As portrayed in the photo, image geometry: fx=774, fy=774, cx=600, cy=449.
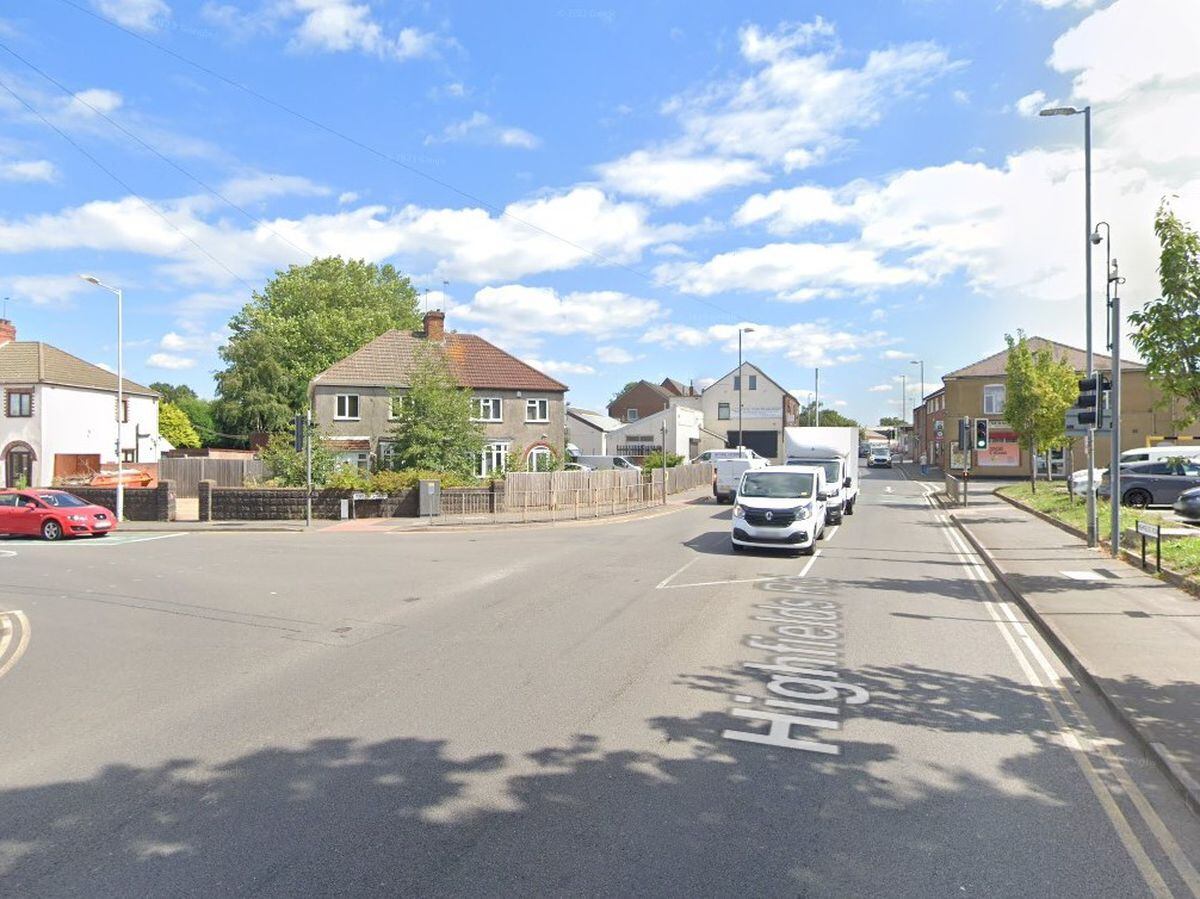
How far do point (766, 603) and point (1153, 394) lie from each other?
148 ft

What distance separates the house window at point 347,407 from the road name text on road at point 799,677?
31.4 metres

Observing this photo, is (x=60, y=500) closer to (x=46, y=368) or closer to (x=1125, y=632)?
(x=46, y=368)

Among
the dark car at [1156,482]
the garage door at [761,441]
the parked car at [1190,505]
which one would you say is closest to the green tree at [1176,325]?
the parked car at [1190,505]

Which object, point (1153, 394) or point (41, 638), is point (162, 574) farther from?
point (1153, 394)

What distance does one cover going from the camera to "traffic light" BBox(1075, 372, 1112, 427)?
1527 cm

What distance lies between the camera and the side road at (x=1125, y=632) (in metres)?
5.61

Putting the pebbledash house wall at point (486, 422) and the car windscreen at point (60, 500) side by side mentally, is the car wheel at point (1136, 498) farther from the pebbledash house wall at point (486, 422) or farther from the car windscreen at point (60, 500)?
the car windscreen at point (60, 500)

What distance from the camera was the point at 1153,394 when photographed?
44438mm

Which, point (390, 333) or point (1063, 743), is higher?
point (390, 333)

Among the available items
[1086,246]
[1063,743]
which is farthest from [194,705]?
[1086,246]

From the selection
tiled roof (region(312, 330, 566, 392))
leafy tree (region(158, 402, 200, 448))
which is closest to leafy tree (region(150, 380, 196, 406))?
leafy tree (region(158, 402, 200, 448))

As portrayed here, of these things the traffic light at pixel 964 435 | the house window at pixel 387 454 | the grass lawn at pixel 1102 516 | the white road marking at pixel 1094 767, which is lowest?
the white road marking at pixel 1094 767

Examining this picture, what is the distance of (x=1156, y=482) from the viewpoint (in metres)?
24.9

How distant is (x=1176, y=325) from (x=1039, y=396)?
19253 millimetres
